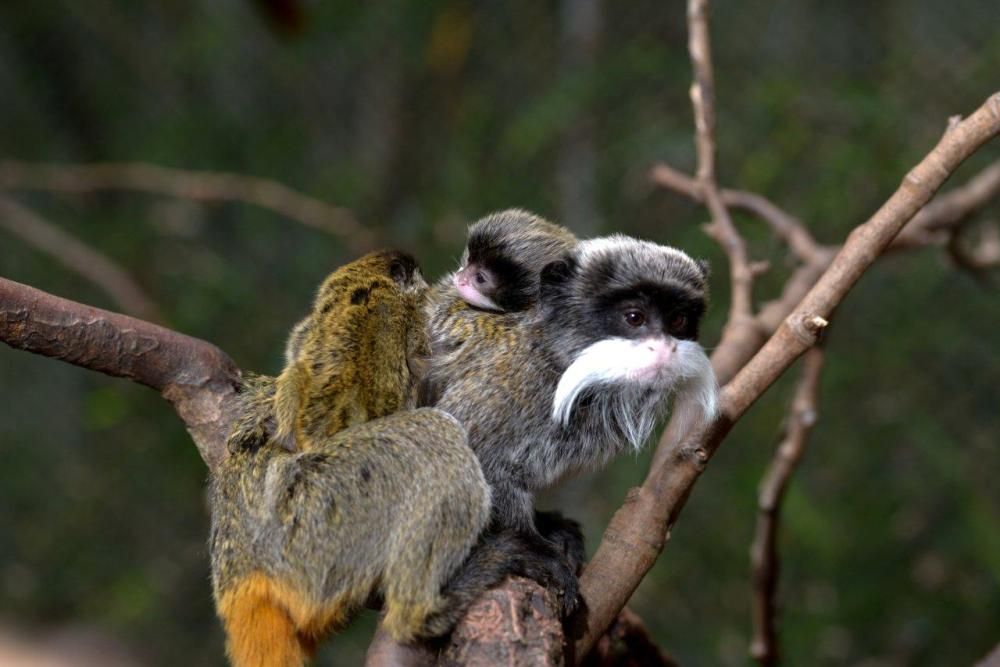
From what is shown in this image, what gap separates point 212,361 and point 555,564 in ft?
3.05

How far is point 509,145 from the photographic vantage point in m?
5.31

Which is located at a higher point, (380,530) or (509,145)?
(509,145)

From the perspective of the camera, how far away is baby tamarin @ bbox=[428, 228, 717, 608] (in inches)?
91.2

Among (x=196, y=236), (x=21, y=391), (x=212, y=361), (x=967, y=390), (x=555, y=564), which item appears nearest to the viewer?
(x=555, y=564)

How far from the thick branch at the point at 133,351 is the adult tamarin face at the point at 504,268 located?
0.61 meters

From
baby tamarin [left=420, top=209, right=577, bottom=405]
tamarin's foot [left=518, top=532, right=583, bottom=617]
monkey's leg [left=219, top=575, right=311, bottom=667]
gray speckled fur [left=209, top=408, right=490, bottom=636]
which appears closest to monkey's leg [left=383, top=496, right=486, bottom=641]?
gray speckled fur [left=209, top=408, right=490, bottom=636]

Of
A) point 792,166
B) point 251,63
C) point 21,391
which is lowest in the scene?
point 792,166

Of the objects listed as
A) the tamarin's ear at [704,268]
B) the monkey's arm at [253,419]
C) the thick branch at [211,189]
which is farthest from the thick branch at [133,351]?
the thick branch at [211,189]

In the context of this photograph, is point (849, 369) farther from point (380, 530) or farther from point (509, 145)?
point (380, 530)

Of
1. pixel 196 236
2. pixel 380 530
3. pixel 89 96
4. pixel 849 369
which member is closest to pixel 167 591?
pixel 196 236

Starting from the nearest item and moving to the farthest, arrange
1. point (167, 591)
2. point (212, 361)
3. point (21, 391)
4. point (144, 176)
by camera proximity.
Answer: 1. point (212, 361)
2. point (144, 176)
3. point (167, 591)
4. point (21, 391)

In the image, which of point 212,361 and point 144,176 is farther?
point 144,176

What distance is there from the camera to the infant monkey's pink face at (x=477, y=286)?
103 inches

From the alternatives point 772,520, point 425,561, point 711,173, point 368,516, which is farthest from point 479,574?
point 711,173
